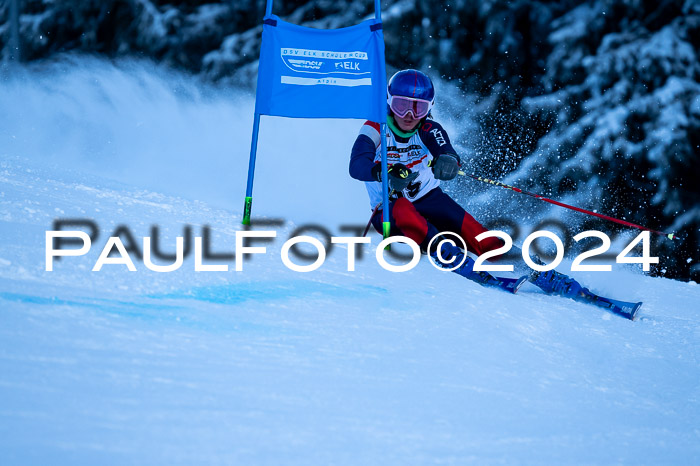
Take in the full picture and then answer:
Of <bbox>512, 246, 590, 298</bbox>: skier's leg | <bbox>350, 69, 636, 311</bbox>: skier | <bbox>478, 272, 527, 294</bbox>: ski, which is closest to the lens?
<bbox>478, 272, 527, 294</bbox>: ski

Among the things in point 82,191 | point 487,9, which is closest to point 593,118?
point 487,9

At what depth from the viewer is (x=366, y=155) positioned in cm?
454

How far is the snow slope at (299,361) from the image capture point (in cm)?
174

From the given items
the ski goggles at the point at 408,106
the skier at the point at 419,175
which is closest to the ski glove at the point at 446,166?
the skier at the point at 419,175

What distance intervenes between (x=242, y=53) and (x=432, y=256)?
7.69 metres

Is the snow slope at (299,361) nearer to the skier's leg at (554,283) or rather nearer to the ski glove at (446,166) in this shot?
the skier's leg at (554,283)

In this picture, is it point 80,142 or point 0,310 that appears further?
point 80,142

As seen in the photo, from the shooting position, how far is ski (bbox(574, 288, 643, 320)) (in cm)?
381

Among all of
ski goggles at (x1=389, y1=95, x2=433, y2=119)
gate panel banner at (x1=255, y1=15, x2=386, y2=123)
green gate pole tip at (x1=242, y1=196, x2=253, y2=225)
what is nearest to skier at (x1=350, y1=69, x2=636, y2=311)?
ski goggles at (x1=389, y1=95, x2=433, y2=119)

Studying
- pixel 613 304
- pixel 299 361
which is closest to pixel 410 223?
pixel 613 304

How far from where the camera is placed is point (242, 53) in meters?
11.0

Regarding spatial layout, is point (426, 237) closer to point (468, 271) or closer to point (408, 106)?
point (468, 271)

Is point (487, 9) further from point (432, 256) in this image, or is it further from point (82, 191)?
point (82, 191)
